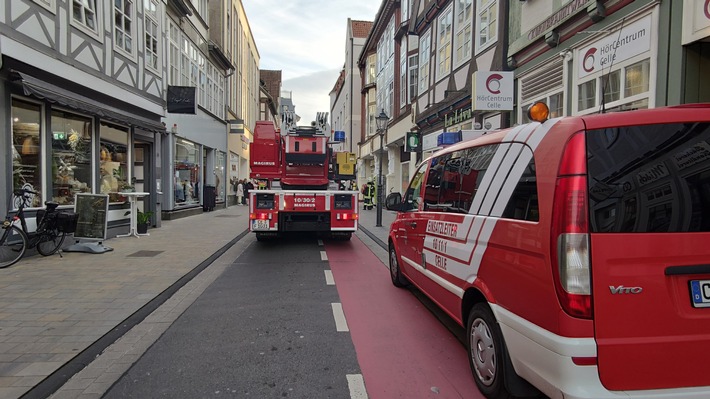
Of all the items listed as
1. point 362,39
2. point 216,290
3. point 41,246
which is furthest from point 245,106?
point 216,290

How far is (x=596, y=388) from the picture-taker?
2250 millimetres

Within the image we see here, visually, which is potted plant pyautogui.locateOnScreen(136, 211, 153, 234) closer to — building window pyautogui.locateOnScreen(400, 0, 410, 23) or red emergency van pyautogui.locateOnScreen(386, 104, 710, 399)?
red emergency van pyautogui.locateOnScreen(386, 104, 710, 399)

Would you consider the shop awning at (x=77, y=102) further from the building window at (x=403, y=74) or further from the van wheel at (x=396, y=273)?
the building window at (x=403, y=74)

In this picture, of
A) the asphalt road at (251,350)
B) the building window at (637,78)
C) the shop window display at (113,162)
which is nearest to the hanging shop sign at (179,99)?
the shop window display at (113,162)

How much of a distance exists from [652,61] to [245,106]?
32.5 metres

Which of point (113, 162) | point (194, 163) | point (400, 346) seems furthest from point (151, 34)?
point (400, 346)

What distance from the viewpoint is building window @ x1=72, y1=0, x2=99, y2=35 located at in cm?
961

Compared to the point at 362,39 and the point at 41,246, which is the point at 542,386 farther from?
the point at 362,39

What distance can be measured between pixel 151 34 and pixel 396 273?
39.3ft

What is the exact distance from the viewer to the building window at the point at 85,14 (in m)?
9.61

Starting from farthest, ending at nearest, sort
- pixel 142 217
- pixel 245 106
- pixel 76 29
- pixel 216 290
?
pixel 245 106 < pixel 142 217 < pixel 76 29 < pixel 216 290

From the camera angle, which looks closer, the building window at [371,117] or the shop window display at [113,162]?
the shop window display at [113,162]

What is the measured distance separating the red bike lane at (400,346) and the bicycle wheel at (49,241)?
579 centimetres

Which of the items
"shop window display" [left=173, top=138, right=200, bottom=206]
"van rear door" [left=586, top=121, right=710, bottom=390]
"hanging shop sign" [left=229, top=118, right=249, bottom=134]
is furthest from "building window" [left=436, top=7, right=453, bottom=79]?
"van rear door" [left=586, top=121, right=710, bottom=390]
